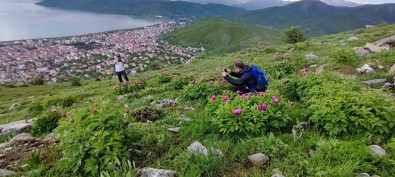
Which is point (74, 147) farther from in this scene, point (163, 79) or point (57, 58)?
point (57, 58)

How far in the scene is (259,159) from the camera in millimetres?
5172

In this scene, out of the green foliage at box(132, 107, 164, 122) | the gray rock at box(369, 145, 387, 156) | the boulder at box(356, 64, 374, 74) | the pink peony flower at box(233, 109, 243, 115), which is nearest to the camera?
the gray rock at box(369, 145, 387, 156)

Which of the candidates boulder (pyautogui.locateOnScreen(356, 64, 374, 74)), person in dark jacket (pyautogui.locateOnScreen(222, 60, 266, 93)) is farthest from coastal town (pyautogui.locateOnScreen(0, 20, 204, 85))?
person in dark jacket (pyautogui.locateOnScreen(222, 60, 266, 93))

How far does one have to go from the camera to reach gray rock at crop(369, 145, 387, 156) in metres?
4.93

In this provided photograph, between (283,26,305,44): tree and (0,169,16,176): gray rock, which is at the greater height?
(283,26,305,44): tree

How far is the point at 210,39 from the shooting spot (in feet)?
653

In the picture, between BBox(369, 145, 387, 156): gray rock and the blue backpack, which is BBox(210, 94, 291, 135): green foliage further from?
the blue backpack

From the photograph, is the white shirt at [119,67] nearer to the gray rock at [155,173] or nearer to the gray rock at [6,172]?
the gray rock at [6,172]

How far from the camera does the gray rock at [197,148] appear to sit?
547cm

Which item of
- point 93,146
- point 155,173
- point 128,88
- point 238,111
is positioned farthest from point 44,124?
point 238,111

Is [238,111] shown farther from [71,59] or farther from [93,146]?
[71,59]

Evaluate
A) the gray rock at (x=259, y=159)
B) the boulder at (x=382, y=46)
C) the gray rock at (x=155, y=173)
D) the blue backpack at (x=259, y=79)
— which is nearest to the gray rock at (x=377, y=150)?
the gray rock at (x=259, y=159)

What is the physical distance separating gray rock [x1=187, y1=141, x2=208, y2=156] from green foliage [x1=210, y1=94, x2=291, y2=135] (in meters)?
0.57

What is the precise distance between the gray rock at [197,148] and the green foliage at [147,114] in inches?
99.9
